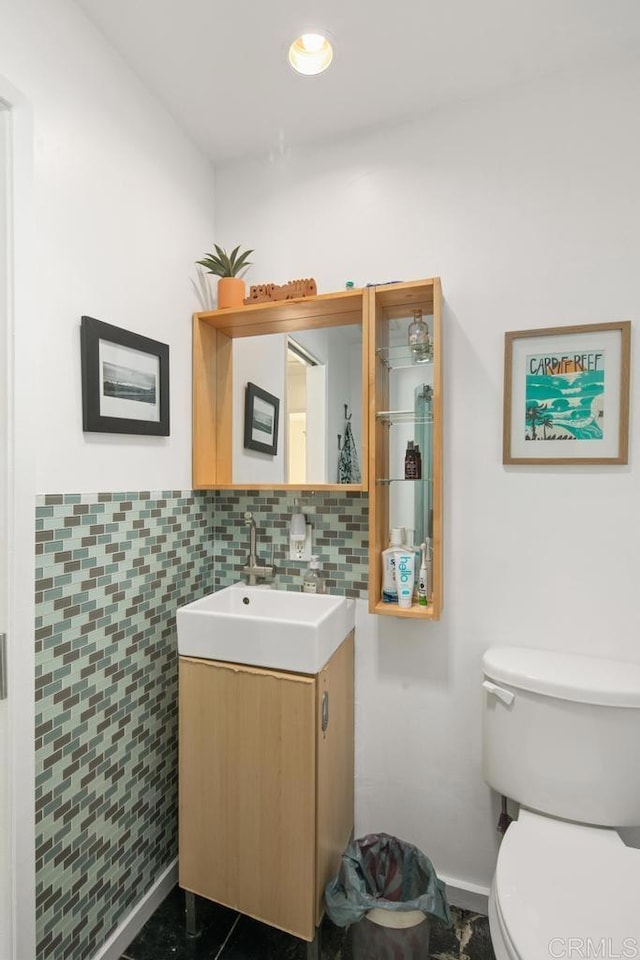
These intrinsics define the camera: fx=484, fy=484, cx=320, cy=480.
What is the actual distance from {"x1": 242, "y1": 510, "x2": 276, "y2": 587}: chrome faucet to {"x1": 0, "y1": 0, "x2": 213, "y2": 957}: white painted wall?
33 centimetres

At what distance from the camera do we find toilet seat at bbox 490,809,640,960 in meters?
0.88

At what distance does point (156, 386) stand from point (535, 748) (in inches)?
58.3

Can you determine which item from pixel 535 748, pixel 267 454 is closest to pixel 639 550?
pixel 535 748

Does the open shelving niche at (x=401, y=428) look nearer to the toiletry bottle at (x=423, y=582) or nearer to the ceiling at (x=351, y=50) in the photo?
the toiletry bottle at (x=423, y=582)

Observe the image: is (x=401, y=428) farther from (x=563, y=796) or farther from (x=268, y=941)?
(x=268, y=941)

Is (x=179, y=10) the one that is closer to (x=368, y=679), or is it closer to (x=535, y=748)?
(x=368, y=679)

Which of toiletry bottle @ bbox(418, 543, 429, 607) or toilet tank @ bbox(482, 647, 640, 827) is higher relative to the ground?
toiletry bottle @ bbox(418, 543, 429, 607)

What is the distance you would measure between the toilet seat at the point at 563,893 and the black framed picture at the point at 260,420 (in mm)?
1300

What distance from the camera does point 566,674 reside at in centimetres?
128

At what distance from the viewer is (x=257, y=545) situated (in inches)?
69.9

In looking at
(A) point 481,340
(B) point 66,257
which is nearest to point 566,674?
(A) point 481,340

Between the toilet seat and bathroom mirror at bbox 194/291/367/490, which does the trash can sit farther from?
bathroom mirror at bbox 194/291/367/490

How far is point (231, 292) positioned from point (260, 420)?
45 centimetres

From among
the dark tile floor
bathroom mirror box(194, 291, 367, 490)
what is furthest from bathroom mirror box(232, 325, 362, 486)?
the dark tile floor
